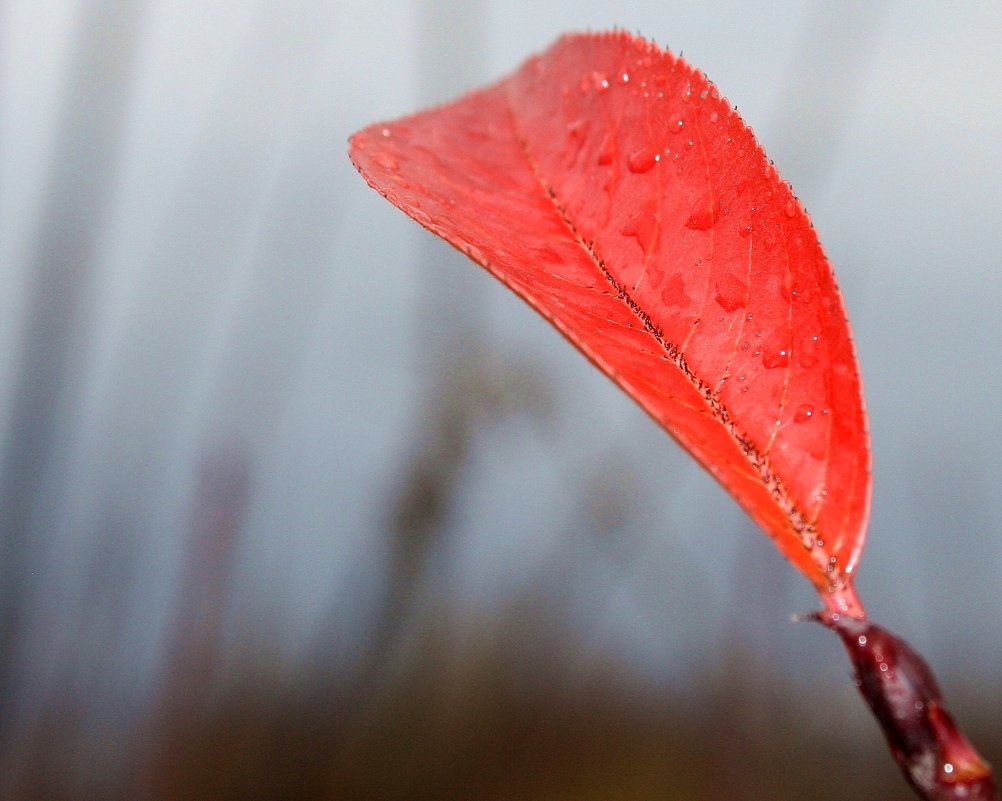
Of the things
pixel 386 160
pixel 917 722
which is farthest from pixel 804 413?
pixel 386 160

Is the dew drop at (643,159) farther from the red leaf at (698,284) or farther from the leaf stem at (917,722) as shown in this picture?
the leaf stem at (917,722)

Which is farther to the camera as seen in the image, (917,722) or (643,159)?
(643,159)

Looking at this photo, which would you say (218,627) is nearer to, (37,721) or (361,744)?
(37,721)

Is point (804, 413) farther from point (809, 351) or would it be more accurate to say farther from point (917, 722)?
point (917, 722)

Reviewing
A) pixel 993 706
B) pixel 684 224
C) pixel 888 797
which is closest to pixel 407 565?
pixel 684 224

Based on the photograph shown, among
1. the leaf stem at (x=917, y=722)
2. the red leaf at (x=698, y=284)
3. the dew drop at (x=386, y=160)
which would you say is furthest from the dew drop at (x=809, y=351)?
the dew drop at (x=386, y=160)

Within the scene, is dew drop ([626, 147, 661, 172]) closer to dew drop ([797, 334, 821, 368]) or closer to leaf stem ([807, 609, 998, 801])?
dew drop ([797, 334, 821, 368])

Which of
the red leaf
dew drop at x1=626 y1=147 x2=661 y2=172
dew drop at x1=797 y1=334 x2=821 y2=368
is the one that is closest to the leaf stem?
the red leaf
